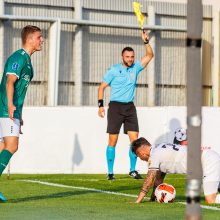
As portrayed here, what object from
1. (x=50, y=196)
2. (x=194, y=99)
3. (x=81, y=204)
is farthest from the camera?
(x=50, y=196)

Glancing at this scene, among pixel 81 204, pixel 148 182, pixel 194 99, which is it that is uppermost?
pixel 194 99

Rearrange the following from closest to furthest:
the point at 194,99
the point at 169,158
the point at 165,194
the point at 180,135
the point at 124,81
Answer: the point at 194,99
the point at 169,158
the point at 165,194
the point at 180,135
the point at 124,81

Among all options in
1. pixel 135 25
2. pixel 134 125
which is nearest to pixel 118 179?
pixel 134 125

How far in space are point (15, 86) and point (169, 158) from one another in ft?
6.22

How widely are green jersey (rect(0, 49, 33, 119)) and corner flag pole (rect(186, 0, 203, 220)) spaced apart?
5727 mm

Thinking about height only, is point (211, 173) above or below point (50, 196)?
above

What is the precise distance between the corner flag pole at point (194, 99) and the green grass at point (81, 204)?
153 inches

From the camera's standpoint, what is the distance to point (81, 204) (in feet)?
37.8

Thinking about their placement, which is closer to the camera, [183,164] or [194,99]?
[194,99]

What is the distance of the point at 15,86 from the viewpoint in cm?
1150

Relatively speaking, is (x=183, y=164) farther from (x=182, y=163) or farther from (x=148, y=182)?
(x=148, y=182)

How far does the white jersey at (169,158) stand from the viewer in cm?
1148

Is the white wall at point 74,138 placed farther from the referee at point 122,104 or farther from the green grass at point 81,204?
the green grass at point 81,204

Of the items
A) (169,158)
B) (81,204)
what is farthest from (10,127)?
(169,158)
